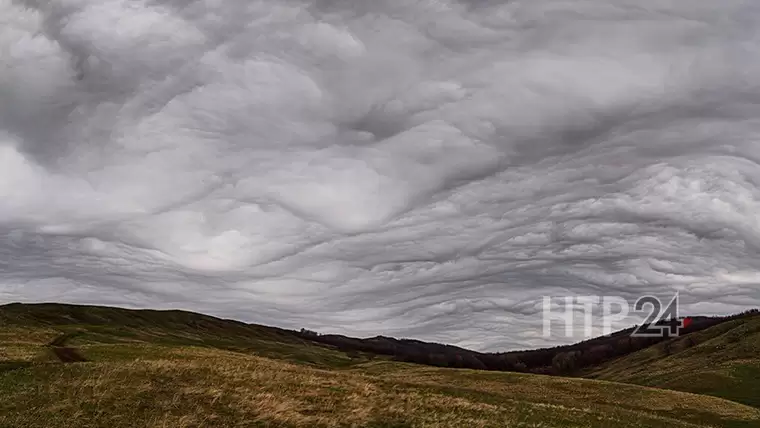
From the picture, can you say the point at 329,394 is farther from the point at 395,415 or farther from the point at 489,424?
the point at 489,424

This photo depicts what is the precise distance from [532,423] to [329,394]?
36.9ft

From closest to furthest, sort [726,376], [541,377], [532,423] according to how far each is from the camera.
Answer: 1. [532,423]
2. [541,377]
3. [726,376]

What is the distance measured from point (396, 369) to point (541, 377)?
34.8m

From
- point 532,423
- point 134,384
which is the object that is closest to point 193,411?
point 134,384

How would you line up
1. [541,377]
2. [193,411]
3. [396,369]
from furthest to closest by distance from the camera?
[396,369], [541,377], [193,411]

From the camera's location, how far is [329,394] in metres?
32.9

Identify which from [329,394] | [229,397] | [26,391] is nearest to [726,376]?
[329,394]

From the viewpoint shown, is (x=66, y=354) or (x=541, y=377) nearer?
(x=66, y=354)

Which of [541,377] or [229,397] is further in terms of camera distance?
[541,377]

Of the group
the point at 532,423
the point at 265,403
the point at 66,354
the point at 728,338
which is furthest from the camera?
the point at 728,338

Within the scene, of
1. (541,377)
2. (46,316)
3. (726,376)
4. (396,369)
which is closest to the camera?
(541,377)

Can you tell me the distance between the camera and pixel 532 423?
31.6 meters

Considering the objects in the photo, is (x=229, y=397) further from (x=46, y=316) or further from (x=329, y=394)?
(x=46, y=316)

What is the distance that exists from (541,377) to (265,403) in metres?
55.2
